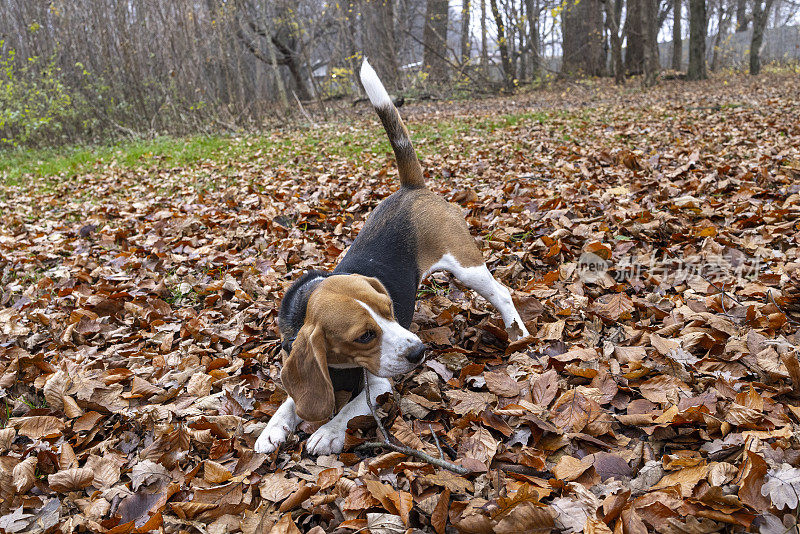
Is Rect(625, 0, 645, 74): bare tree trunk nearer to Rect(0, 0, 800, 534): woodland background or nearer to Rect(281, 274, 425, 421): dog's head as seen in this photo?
Rect(0, 0, 800, 534): woodland background

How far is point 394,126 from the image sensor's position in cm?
359

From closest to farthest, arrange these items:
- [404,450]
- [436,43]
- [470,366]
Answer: [404,450] → [470,366] → [436,43]

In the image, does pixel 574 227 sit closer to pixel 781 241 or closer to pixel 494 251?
pixel 494 251

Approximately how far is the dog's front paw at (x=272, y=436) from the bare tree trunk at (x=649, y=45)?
53.0 ft

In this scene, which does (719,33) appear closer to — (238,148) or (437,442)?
(238,148)

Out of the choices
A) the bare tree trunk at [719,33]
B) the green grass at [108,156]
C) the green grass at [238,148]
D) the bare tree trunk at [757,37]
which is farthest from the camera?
the bare tree trunk at [719,33]

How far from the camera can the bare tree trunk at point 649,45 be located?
1532 centimetres

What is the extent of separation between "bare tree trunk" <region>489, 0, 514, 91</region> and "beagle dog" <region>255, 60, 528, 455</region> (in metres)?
17.0

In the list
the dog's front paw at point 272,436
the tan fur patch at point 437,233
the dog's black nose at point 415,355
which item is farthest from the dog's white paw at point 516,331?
the dog's front paw at point 272,436

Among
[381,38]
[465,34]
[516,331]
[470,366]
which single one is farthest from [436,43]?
[470,366]

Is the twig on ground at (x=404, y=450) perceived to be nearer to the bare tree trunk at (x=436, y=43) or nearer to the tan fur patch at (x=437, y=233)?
the tan fur patch at (x=437, y=233)

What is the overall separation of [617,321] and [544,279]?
751 millimetres

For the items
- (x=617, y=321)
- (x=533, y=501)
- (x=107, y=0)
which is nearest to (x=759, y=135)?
(x=617, y=321)

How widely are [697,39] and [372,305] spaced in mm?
20372
